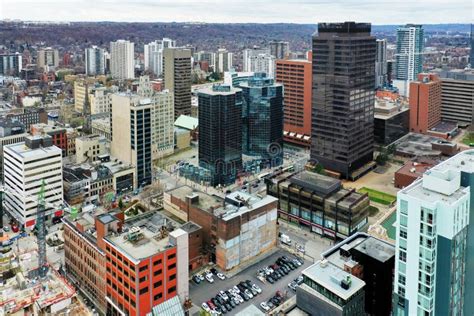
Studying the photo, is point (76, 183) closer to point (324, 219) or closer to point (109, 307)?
point (109, 307)

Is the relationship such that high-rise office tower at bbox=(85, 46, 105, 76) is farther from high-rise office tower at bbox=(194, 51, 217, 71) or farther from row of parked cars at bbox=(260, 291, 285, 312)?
row of parked cars at bbox=(260, 291, 285, 312)

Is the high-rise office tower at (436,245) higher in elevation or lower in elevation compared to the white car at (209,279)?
higher

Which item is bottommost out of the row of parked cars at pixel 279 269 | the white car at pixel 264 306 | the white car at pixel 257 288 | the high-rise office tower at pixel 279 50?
the white car at pixel 264 306

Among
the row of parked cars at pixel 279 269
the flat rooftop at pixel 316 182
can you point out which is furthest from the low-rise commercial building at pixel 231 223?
the flat rooftop at pixel 316 182

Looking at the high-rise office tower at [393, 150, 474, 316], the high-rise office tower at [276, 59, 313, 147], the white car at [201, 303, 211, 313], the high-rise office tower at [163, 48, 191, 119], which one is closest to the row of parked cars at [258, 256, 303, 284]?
the white car at [201, 303, 211, 313]

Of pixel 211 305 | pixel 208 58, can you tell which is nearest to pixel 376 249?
pixel 211 305

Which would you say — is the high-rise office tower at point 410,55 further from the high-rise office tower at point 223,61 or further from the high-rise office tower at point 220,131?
the high-rise office tower at point 220,131

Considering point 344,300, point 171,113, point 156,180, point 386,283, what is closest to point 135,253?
point 344,300
